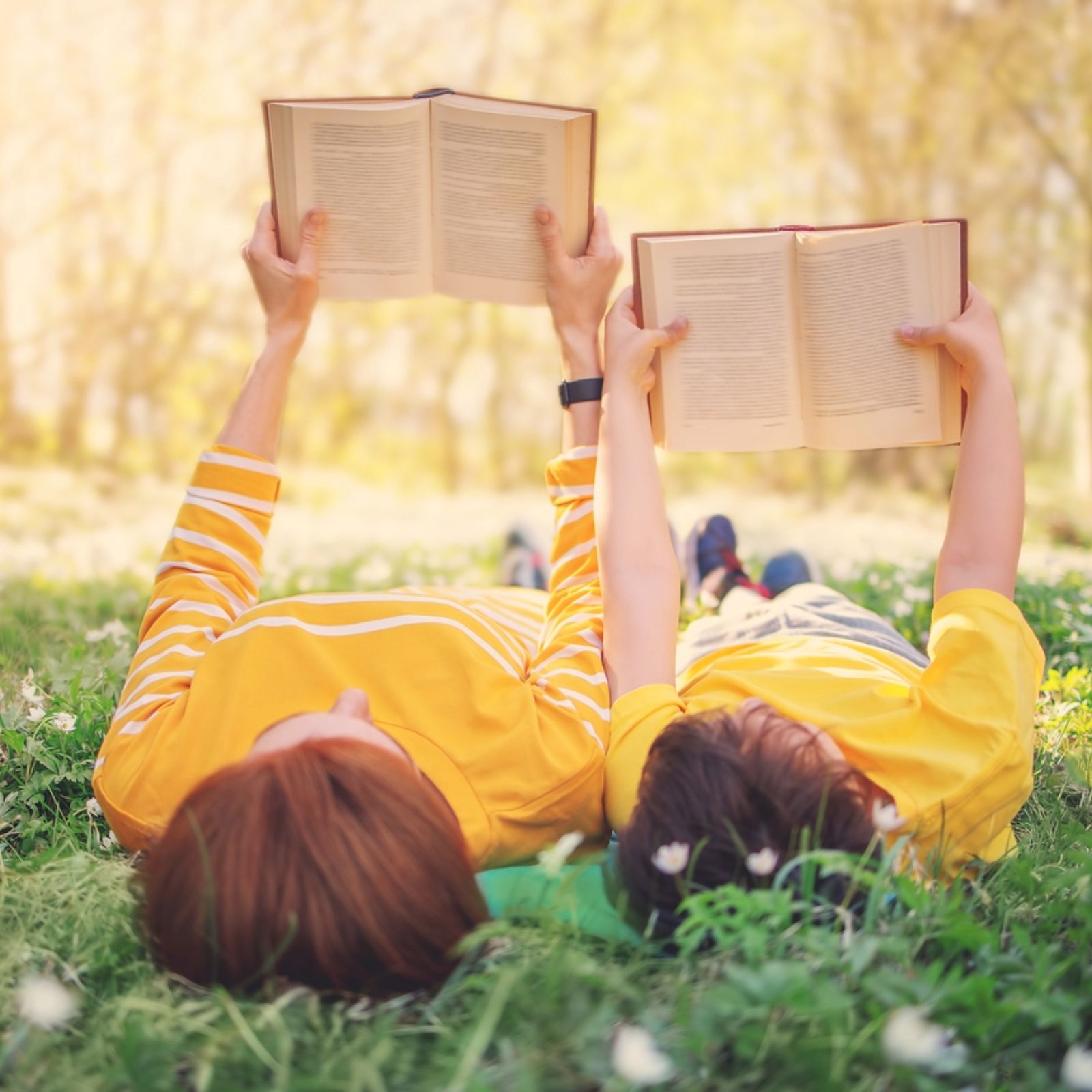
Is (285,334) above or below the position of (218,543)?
above

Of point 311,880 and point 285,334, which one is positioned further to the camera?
point 285,334

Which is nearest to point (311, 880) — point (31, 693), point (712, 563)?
point (31, 693)

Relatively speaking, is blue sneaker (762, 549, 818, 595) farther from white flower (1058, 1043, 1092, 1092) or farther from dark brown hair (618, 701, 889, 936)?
white flower (1058, 1043, 1092, 1092)

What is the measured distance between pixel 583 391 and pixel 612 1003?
1.43 metres

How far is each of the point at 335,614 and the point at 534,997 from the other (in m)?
0.85

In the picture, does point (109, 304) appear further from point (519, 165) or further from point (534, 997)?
point (534, 997)

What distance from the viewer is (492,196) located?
230cm

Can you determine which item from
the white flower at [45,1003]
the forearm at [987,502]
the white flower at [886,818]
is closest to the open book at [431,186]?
the forearm at [987,502]

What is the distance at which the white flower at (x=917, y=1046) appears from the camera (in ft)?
3.60

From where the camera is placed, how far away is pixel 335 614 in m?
1.92

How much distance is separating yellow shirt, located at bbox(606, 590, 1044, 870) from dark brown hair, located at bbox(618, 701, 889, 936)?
0.63 feet

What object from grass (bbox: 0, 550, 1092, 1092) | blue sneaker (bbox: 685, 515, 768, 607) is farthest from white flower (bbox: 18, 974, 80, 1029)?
blue sneaker (bbox: 685, 515, 768, 607)

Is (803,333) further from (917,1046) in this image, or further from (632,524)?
(917,1046)

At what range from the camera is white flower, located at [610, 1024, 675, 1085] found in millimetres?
1063
